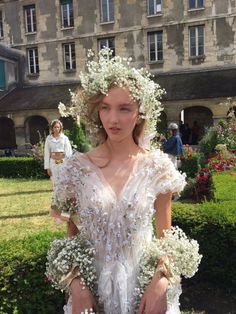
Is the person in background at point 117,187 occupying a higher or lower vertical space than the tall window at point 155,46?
lower

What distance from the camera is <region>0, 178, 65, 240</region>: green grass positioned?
7.07m

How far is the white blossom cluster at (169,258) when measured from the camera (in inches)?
72.5

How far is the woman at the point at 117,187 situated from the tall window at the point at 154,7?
2145 cm

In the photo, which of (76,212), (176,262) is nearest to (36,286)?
(76,212)

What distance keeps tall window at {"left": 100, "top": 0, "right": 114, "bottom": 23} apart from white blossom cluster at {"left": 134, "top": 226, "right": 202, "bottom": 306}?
2249cm

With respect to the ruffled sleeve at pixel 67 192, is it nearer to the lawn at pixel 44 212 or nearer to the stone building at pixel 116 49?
the lawn at pixel 44 212

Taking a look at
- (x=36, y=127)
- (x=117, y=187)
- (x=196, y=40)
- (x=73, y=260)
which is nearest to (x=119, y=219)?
(x=117, y=187)

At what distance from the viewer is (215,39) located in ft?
68.4

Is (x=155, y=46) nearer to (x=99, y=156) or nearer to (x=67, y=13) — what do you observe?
(x=67, y=13)

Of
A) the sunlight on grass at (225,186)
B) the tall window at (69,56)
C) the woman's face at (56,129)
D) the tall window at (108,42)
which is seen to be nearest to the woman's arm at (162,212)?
the sunlight on grass at (225,186)

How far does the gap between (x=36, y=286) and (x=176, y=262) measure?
7.66 ft

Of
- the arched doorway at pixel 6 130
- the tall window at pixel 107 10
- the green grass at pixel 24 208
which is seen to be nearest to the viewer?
the green grass at pixel 24 208

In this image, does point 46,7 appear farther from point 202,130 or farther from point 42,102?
point 202,130

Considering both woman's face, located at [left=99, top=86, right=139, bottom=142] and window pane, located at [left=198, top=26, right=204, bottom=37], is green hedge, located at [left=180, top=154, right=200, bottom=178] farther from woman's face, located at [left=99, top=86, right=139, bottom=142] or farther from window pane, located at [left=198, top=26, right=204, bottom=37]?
window pane, located at [left=198, top=26, right=204, bottom=37]
